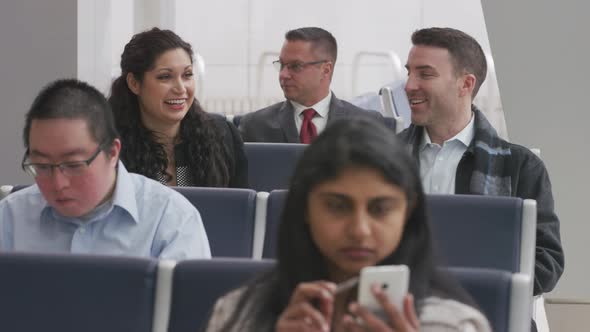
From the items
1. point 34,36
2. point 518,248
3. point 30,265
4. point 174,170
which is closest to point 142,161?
point 174,170

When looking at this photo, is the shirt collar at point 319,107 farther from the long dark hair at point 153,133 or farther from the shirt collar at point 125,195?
the shirt collar at point 125,195

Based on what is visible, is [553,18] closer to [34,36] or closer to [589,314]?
[589,314]

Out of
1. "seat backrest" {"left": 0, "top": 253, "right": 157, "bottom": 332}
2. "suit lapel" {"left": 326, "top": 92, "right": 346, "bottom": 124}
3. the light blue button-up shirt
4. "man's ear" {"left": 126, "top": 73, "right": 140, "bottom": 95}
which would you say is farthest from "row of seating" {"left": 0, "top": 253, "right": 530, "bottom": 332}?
"suit lapel" {"left": 326, "top": 92, "right": 346, "bottom": 124}

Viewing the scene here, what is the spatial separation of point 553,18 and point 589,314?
150cm

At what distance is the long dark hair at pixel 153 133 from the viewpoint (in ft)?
16.6

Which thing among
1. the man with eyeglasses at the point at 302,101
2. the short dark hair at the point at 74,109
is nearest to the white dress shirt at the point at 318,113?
the man with eyeglasses at the point at 302,101

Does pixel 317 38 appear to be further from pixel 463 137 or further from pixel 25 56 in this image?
pixel 463 137

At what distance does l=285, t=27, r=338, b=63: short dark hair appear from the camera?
24.1 ft

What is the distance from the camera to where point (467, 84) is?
17.5ft

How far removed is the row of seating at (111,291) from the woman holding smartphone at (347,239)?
424 millimetres

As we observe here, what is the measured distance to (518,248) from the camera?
384 cm

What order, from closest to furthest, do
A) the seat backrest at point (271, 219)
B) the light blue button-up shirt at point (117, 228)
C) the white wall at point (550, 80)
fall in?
the light blue button-up shirt at point (117, 228), the seat backrest at point (271, 219), the white wall at point (550, 80)

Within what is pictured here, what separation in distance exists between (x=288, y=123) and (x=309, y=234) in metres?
4.33

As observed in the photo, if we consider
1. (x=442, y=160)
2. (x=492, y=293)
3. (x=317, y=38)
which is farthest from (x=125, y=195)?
(x=317, y=38)
